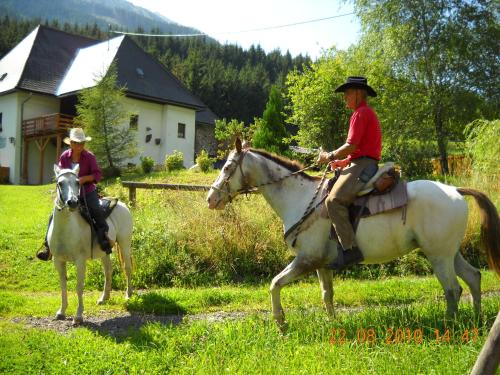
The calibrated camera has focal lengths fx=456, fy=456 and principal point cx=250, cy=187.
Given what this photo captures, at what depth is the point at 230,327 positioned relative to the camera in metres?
5.47

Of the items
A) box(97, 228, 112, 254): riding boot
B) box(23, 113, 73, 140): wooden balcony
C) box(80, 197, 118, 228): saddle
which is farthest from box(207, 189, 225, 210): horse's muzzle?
box(23, 113, 73, 140): wooden balcony

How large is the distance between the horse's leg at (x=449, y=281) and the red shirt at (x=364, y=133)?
1.50 m

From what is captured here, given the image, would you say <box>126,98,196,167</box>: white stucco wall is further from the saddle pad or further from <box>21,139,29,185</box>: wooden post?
the saddle pad

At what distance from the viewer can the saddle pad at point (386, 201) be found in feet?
18.5

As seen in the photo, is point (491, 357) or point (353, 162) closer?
point (491, 357)

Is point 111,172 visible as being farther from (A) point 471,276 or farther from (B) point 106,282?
(A) point 471,276

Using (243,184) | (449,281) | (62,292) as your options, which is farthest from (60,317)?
(449,281)

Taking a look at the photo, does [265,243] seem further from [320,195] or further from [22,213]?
[22,213]

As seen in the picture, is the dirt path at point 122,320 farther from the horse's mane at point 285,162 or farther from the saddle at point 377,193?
the horse's mane at point 285,162

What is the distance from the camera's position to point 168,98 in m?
37.1

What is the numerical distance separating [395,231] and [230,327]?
2.36 m

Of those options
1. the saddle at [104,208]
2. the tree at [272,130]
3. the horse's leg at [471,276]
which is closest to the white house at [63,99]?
the tree at [272,130]

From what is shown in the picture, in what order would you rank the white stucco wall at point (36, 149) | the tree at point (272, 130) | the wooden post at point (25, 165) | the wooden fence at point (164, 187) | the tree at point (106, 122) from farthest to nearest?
the white stucco wall at point (36, 149) → the wooden post at point (25, 165) → the tree at point (272, 130) → the tree at point (106, 122) → the wooden fence at point (164, 187)

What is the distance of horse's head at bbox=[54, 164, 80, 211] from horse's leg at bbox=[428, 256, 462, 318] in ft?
15.5
